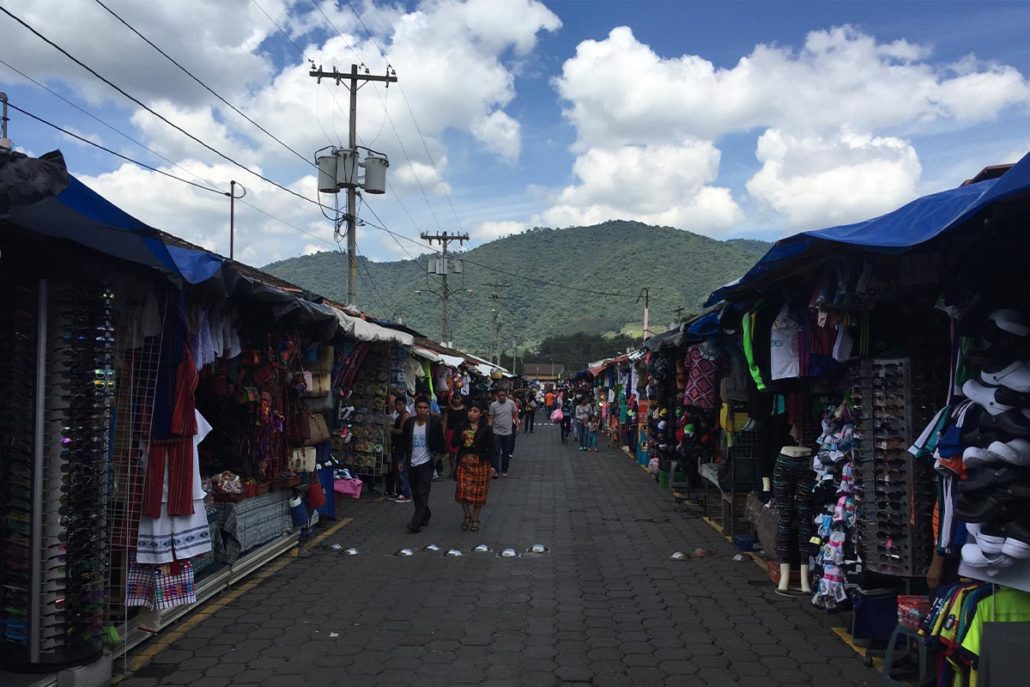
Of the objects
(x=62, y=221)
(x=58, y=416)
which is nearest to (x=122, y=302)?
(x=58, y=416)

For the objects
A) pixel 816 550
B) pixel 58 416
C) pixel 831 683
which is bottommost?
pixel 831 683

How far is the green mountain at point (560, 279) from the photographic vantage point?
352 feet

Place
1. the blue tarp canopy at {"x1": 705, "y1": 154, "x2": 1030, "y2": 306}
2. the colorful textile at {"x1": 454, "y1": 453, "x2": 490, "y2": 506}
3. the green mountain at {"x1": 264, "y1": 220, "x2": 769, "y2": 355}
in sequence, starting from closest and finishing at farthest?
the blue tarp canopy at {"x1": 705, "y1": 154, "x2": 1030, "y2": 306}, the colorful textile at {"x1": 454, "y1": 453, "x2": 490, "y2": 506}, the green mountain at {"x1": 264, "y1": 220, "x2": 769, "y2": 355}

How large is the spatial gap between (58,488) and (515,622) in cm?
342

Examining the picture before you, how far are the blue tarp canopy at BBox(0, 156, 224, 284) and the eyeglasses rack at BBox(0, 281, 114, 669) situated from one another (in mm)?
406

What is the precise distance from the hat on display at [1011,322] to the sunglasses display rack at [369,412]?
10241 millimetres

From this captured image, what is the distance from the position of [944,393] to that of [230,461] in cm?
589

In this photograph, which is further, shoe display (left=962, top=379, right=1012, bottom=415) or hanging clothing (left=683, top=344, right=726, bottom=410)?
hanging clothing (left=683, top=344, right=726, bottom=410)

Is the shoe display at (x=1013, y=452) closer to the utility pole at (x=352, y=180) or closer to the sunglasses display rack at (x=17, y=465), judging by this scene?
the sunglasses display rack at (x=17, y=465)

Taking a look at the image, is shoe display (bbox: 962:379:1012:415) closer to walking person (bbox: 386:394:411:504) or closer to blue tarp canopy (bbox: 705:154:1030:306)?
blue tarp canopy (bbox: 705:154:1030:306)

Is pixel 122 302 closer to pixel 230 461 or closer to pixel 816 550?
pixel 230 461

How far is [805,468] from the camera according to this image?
709cm

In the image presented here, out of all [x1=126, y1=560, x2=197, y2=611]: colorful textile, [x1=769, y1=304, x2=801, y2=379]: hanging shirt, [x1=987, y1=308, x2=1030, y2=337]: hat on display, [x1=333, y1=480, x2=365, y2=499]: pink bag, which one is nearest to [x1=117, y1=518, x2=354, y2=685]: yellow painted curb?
[x1=126, y1=560, x2=197, y2=611]: colorful textile

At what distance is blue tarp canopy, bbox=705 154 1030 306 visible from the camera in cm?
315
